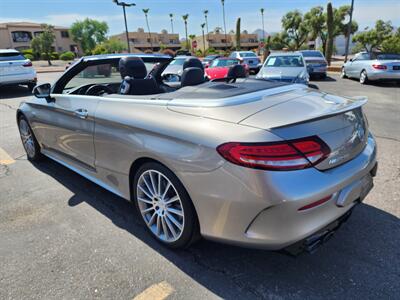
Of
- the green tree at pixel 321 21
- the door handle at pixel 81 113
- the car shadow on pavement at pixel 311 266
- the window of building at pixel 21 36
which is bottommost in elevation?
the car shadow on pavement at pixel 311 266

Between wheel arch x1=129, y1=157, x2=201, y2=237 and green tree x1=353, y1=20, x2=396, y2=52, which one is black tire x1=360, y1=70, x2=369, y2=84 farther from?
green tree x1=353, y1=20, x2=396, y2=52

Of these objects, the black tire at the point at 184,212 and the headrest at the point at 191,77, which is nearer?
the black tire at the point at 184,212

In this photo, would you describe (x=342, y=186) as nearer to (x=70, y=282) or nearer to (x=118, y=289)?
(x=118, y=289)

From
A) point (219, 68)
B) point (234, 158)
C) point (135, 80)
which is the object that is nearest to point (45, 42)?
point (219, 68)

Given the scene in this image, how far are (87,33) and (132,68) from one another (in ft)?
262

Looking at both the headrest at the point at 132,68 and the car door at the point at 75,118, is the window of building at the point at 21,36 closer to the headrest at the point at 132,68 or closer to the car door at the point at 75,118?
the car door at the point at 75,118

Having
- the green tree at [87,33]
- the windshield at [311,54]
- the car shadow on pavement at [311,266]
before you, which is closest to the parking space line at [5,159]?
the car shadow on pavement at [311,266]

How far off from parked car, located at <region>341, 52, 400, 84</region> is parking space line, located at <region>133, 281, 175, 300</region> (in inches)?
515

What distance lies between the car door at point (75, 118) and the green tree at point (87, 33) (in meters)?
75.8

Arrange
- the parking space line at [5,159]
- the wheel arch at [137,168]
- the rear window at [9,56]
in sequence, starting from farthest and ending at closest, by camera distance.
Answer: the rear window at [9,56] < the parking space line at [5,159] < the wheel arch at [137,168]

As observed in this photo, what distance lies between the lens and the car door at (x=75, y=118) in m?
3.21

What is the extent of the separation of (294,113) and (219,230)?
936mm

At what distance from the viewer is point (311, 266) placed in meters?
2.40

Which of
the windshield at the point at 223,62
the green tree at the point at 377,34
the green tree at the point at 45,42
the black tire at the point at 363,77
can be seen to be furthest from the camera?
the green tree at the point at 45,42
